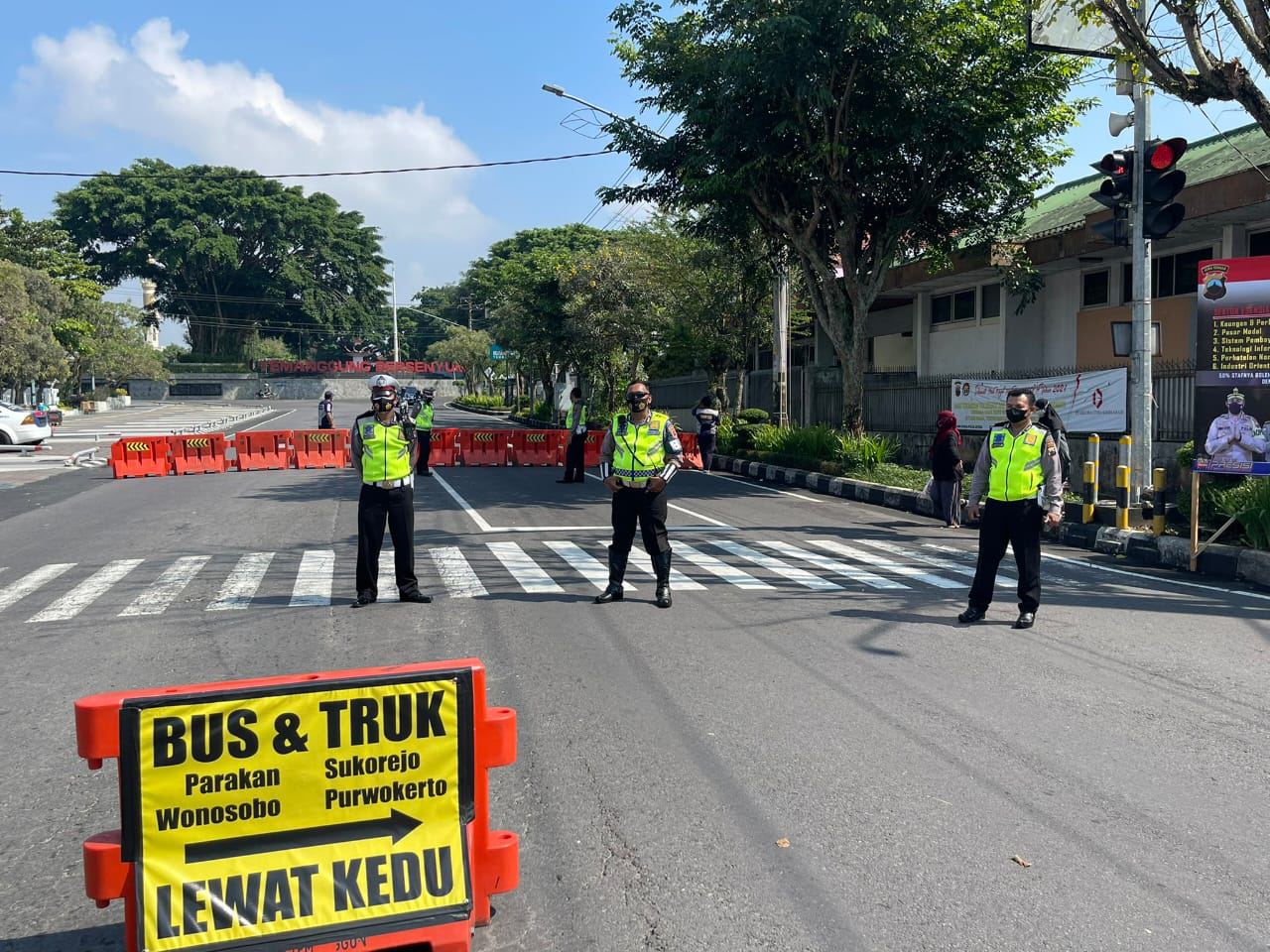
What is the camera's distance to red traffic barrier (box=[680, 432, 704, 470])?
24.6 metres

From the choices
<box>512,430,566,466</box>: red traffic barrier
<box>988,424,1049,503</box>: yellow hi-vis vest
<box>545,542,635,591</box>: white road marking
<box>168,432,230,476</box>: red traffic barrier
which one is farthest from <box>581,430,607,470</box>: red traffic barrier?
<box>988,424,1049,503</box>: yellow hi-vis vest

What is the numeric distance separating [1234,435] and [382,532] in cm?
814

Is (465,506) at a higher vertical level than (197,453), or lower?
lower

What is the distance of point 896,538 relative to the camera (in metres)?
12.7

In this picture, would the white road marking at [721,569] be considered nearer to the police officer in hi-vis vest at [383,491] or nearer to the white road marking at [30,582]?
the police officer in hi-vis vest at [383,491]

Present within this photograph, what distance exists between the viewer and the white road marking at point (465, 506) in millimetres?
13406

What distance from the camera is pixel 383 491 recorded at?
8.16m

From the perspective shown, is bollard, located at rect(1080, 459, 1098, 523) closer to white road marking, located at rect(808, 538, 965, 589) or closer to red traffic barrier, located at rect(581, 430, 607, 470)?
white road marking, located at rect(808, 538, 965, 589)

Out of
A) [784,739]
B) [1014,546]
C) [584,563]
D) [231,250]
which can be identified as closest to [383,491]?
[584,563]

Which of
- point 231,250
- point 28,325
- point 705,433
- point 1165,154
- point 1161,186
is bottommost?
point 705,433

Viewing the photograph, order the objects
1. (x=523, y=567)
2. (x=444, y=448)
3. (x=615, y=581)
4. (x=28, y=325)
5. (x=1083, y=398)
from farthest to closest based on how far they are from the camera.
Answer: (x=28, y=325)
(x=444, y=448)
(x=1083, y=398)
(x=523, y=567)
(x=615, y=581)

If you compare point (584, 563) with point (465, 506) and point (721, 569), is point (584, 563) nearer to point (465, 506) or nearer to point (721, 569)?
point (721, 569)

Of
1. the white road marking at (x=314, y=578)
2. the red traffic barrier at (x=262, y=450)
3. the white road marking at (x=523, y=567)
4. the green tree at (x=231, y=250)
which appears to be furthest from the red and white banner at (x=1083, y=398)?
the green tree at (x=231, y=250)

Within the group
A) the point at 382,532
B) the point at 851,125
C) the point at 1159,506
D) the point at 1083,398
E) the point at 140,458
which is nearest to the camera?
the point at 382,532
